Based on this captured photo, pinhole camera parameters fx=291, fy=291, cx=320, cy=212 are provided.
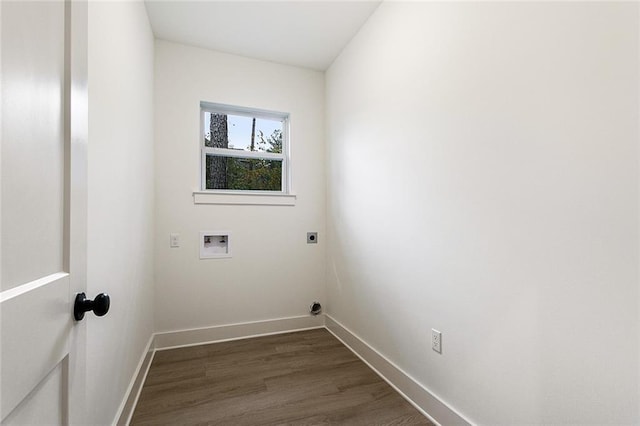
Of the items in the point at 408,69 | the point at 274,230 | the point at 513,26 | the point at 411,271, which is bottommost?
the point at 411,271

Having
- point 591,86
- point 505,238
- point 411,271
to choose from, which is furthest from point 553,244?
point 411,271

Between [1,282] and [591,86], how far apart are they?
5.25 ft

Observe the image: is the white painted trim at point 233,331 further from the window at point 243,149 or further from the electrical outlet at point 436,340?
the electrical outlet at point 436,340

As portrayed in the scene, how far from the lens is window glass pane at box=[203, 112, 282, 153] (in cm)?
279

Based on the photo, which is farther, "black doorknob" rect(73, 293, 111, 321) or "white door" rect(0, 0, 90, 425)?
"black doorknob" rect(73, 293, 111, 321)

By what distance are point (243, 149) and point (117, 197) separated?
5.12ft

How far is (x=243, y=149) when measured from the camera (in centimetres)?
288

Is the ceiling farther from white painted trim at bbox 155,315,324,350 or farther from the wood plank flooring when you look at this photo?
the wood plank flooring

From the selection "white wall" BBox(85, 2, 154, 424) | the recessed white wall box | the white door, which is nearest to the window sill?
the recessed white wall box

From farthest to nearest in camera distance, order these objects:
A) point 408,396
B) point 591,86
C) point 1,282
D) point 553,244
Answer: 1. point 408,396
2. point 553,244
3. point 591,86
4. point 1,282

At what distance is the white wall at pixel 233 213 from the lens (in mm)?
2533

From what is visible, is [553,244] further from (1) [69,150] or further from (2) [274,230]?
(2) [274,230]

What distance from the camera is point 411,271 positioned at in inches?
71.7

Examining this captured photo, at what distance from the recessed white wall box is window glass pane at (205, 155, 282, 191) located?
0.45 m
